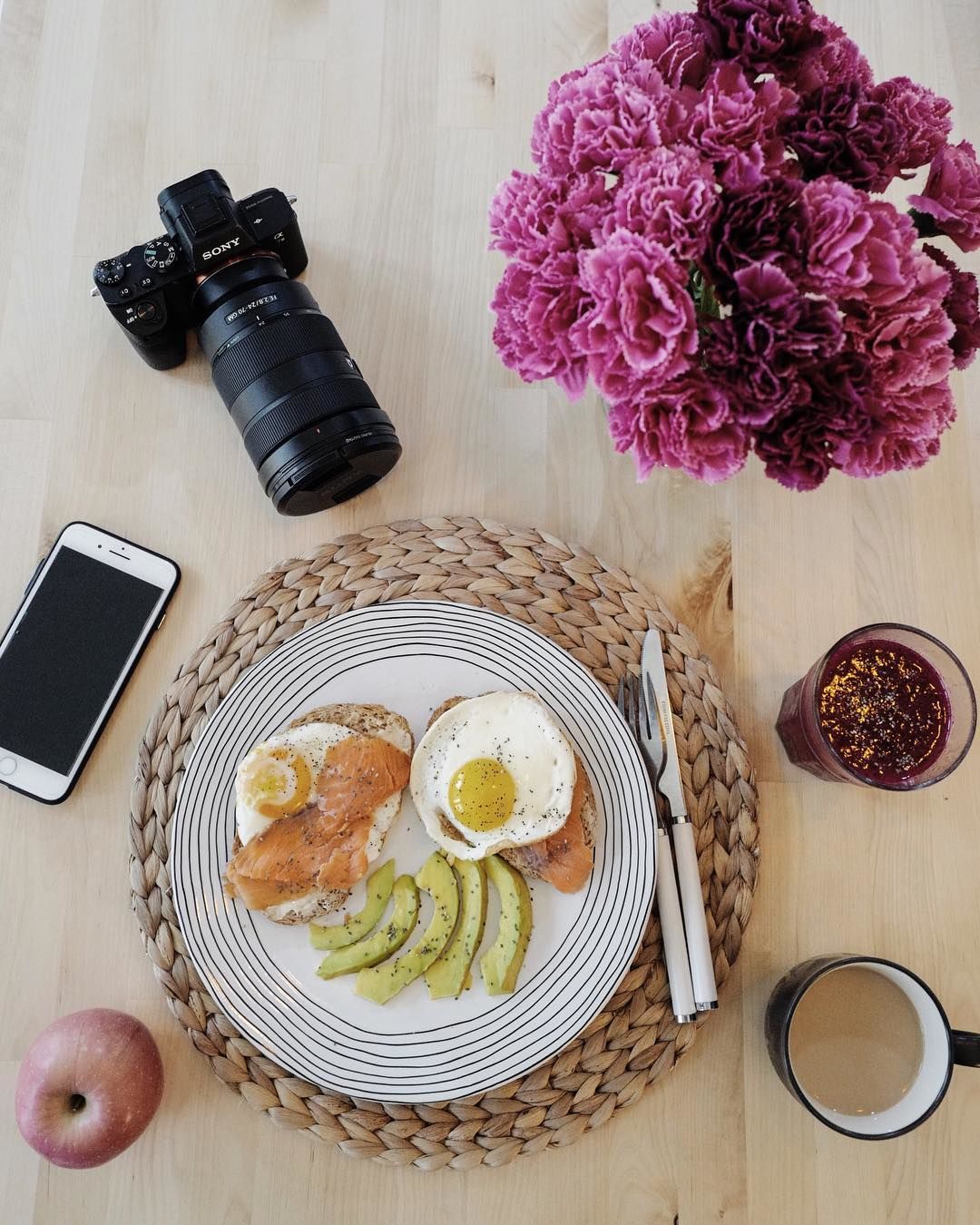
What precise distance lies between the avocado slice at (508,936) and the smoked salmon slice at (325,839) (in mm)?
132

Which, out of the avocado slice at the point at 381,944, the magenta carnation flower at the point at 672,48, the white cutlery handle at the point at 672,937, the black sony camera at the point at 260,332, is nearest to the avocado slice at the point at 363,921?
the avocado slice at the point at 381,944

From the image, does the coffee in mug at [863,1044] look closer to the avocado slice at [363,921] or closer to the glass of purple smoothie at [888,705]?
the glass of purple smoothie at [888,705]

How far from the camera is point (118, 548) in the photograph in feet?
3.35

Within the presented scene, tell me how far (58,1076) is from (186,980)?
0.13 meters

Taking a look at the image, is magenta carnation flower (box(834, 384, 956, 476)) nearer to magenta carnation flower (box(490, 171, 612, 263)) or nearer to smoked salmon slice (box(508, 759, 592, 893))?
magenta carnation flower (box(490, 171, 612, 263))

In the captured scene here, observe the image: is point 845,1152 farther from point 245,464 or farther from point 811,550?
point 245,464

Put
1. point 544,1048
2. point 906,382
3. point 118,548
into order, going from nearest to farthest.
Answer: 1. point 906,382
2. point 544,1048
3. point 118,548

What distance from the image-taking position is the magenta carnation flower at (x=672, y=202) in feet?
2.04

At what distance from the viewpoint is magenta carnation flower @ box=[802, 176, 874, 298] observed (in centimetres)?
61

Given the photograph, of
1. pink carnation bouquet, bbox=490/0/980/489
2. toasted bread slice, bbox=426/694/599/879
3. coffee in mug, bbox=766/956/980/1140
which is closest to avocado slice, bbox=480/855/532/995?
toasted bread slice, bbox=426/694/599/879

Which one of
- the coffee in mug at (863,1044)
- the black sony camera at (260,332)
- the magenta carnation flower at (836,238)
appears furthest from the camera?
the black sony camera at (260,332)

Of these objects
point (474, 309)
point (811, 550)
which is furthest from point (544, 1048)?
point (474, 309)

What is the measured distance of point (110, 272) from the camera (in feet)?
3.08

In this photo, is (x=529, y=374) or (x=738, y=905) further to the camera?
(x=738, y=905)
